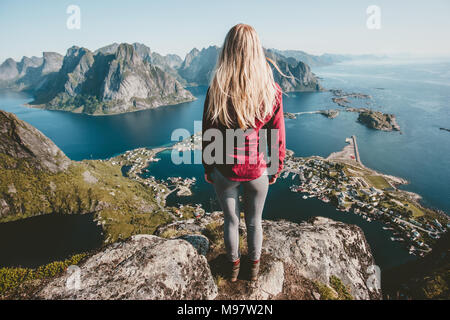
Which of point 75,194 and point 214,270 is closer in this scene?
point 214,270

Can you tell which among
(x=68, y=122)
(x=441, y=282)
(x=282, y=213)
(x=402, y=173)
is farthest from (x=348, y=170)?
(x=68, y=122)

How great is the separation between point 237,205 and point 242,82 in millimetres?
1968

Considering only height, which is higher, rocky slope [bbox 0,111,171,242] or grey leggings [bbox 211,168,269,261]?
grey leggings [bbox 211,168,269,261]

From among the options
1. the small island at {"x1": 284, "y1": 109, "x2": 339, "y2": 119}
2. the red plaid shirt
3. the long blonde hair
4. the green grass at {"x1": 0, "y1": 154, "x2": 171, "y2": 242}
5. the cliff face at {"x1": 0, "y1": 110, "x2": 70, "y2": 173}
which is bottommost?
the green grass at {"x1": 0, "y1": 154, "x2": 171, "y2": 242}

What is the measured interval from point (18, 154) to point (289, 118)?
155 m

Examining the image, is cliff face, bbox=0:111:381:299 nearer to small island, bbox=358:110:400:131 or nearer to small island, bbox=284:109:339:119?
small island, bbox=358:110:400:131

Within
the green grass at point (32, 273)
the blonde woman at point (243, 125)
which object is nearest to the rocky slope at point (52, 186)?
the green grass at point (32, 273)

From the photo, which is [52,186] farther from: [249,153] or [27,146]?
[249,153]

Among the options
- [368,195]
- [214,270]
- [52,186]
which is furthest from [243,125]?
[52,186]

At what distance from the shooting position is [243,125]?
2.97 metres

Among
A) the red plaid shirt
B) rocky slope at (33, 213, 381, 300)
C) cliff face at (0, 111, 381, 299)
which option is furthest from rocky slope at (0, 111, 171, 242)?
the red plaid shirt

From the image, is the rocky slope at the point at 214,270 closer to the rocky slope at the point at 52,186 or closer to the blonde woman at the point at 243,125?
the blonde woman at the point at 243,125

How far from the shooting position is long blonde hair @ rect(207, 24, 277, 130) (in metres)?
2.83
